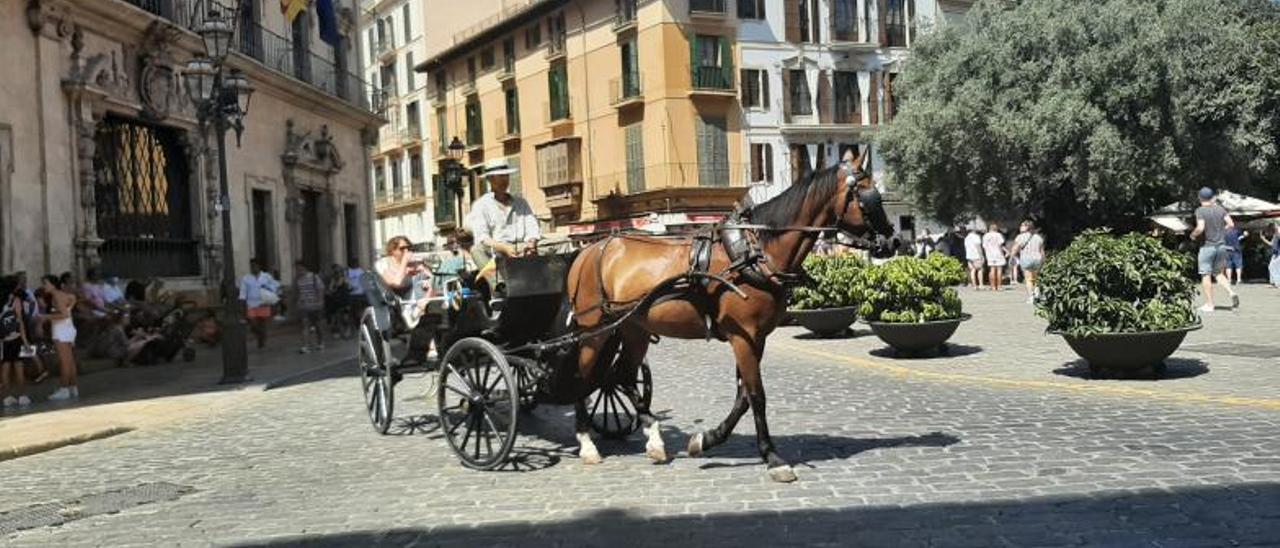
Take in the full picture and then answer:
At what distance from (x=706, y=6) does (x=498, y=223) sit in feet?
115

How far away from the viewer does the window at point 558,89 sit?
149ft

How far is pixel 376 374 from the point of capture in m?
8.45

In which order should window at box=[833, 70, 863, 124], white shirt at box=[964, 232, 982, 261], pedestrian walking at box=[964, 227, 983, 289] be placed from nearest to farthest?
pedestrian walking at box=[964, 227, 983, 289] < white shirt at box=[964, 232, 982, 261] < window at box=[833, 70, 863, 124]

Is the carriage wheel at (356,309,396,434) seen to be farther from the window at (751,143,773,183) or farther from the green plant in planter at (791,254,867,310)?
the window at (751,143,773,183)

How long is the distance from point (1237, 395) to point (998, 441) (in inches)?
104

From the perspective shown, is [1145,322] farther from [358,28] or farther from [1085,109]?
[358,28]

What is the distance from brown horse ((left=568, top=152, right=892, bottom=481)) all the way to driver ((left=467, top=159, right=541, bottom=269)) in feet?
4.05

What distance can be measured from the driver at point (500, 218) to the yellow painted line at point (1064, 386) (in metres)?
4.71

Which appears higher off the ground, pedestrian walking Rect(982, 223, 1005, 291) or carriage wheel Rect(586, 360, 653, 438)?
pedestrian walking Rect(982, 223, 1005, 291)

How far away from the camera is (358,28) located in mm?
30422

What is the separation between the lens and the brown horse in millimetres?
6027

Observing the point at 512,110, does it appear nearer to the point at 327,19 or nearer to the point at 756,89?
the point at 756,89

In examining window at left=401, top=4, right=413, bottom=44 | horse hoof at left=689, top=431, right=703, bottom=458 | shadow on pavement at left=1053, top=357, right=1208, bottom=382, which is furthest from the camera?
window at left=401, top=4, right=413, bottom=44

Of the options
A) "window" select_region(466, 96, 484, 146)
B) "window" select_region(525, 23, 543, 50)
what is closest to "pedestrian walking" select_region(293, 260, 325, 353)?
"window" select_region(525, 23, 543, 50)
